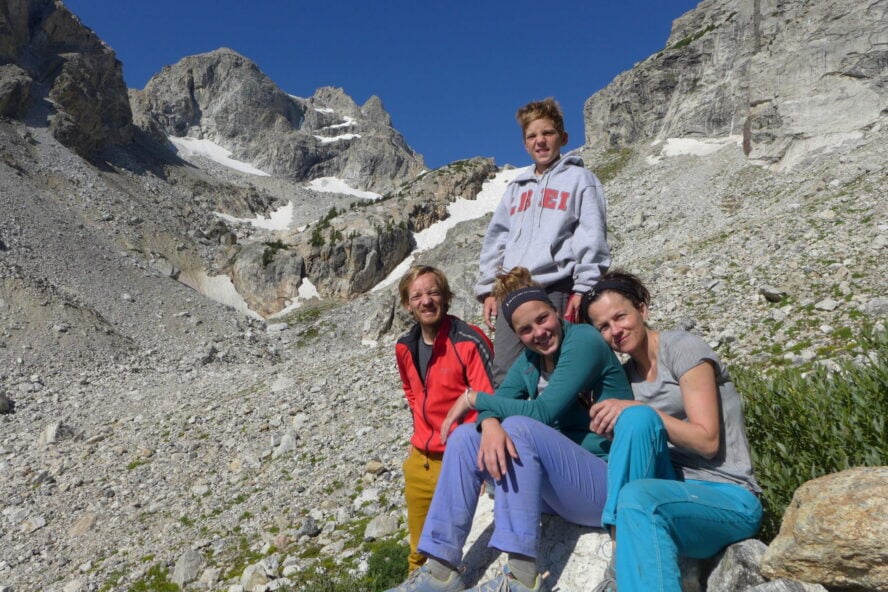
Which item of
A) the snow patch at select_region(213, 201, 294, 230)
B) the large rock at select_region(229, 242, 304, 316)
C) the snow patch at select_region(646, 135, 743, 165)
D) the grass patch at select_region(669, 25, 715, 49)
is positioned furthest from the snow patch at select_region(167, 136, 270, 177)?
the snow patch at select_region(646, 135, 743, 165)

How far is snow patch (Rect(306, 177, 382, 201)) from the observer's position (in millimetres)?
138000

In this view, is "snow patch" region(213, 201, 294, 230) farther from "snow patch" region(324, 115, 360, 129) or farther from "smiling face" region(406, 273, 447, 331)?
"snow patch" region(324, 115, 360, 129)

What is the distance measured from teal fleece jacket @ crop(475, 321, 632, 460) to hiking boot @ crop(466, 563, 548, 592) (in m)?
1.02

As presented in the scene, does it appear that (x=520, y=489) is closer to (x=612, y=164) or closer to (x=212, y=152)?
(x=612, y=164)

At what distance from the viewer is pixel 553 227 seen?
17.7 ft

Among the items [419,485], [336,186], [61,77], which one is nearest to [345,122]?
[336,186]

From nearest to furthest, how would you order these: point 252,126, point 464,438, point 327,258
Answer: point 464,438 < point 327,258 < point 252,126

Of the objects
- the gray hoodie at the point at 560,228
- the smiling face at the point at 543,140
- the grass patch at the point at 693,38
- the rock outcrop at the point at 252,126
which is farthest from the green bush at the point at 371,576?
the rock outcrop at the point at 252,126

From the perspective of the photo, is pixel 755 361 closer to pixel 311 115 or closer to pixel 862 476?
pixel 862 476

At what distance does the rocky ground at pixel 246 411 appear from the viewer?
875cm

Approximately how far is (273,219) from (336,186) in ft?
171

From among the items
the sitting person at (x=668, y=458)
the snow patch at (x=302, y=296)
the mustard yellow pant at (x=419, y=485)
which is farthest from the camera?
the snow patch at (x=302, y=296)

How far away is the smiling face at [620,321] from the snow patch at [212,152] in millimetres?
138037

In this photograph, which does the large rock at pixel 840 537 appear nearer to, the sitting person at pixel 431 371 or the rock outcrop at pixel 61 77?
the sitting person at pixel 431 371
